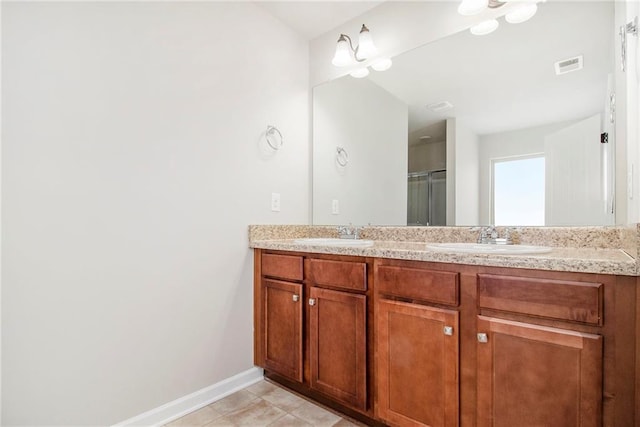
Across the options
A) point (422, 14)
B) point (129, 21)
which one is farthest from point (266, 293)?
point (422, 14)

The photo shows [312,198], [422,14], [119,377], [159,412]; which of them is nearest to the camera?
[119,377]

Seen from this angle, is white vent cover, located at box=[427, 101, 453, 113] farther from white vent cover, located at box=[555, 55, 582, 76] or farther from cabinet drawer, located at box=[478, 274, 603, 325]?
cabinet drawer, located at box=[478, 274, 603, 325]

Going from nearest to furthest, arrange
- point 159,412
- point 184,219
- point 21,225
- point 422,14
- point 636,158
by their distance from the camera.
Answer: point 636,158 < point 21,225 < point 159,412 < point 184,219 < point 422,14

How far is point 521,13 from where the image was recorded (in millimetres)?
1610

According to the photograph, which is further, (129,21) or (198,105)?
(198,105)

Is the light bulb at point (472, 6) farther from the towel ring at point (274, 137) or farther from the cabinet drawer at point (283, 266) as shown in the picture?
the cabinet drawer at point (283, 266)

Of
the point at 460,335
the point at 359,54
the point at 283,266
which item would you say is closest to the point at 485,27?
the point at 359,54

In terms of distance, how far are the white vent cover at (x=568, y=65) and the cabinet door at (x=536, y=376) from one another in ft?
4.03

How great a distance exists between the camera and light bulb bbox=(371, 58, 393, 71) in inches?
83.3

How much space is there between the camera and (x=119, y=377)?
1.47 metres

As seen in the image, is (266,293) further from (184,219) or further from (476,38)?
(476,38)

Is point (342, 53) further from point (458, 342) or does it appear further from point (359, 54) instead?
point (458, 342)

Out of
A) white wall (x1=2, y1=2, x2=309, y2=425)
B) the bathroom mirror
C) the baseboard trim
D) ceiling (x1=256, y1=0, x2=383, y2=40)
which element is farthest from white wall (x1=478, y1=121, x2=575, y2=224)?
the baseboard trim

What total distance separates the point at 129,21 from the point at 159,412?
188 cm
